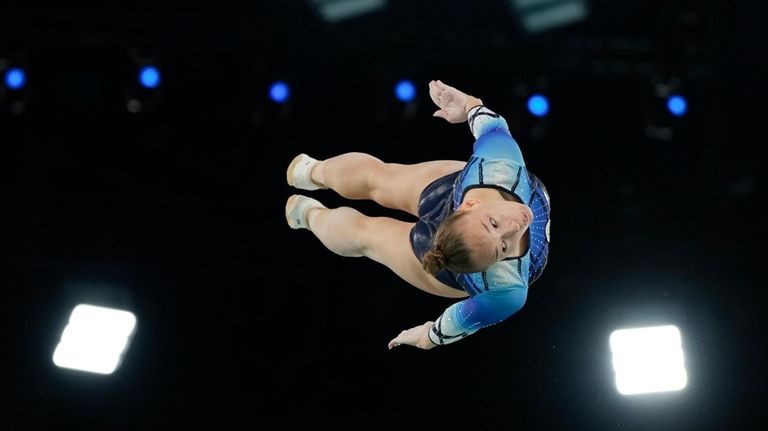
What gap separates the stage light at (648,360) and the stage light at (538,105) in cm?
120

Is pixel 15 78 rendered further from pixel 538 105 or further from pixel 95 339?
pixel 538 105

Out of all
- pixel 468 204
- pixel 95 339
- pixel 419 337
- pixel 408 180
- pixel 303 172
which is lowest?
pixel 419 337

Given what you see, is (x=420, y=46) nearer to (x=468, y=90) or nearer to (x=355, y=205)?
(x=468, y=90)

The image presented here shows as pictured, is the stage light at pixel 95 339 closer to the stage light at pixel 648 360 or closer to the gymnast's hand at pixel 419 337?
the gymnast's hand at pixel 419 337

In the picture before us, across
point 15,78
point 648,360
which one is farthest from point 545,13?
point 15,78

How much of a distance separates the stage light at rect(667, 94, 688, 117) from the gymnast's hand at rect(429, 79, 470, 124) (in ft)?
6.99

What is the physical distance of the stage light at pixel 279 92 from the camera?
17.3 ft

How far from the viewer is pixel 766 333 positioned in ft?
16.2

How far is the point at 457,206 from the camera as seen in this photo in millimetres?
3102

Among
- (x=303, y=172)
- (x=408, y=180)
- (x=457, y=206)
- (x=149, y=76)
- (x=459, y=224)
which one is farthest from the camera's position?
(x=149, y=76)

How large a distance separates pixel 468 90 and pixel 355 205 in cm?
87

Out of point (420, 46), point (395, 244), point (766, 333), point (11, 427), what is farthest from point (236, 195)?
point (766, 333)

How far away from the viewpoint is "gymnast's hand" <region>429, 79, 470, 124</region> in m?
3.38

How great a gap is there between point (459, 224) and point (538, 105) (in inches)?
95.3
